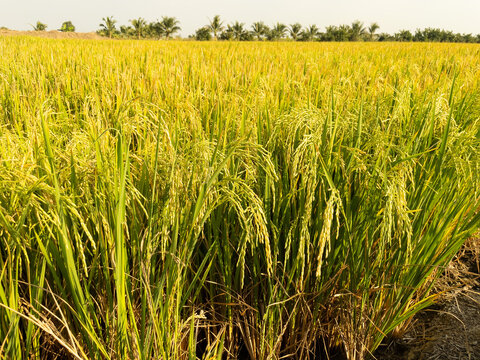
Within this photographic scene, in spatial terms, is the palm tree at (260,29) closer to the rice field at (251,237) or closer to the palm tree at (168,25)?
the palm tree at (168,25)

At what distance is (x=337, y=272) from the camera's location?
3.48ft

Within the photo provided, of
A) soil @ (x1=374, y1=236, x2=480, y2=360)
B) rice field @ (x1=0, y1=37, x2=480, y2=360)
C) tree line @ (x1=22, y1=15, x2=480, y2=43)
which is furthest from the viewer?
tree line @ (x1=22, y1=15, x2=480, y2=43)

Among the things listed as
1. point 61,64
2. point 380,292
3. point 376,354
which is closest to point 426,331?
point 376,354

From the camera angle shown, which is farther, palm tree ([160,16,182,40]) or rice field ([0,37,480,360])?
palm tree ([160,16,182,40])

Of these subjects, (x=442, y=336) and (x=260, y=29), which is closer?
(x=442, y=336)

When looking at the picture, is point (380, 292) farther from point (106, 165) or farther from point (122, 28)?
point (122, 28)

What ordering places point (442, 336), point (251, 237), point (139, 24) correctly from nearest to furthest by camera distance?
point (251, 237), point (442, 336), point (139, 24)

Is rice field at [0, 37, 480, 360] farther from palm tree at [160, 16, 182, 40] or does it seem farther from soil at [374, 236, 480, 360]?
palm tree at [160, 16, 182, 40]

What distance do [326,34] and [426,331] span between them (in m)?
40.2

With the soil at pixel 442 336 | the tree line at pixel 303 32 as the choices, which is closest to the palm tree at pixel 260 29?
the tree line at pixel 303 32

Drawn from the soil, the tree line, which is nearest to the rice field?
the soil

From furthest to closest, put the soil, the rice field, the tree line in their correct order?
the tree line < the soil < the rice field

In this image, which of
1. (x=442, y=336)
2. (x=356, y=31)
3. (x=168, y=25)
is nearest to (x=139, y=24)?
(x=168, y=25)

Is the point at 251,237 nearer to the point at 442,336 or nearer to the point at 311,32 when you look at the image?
the point at 442,336
